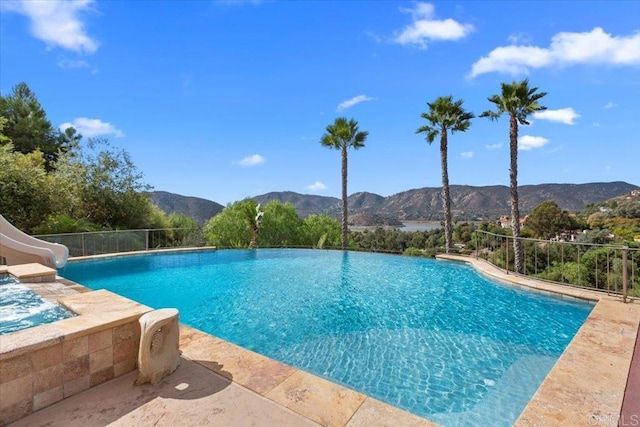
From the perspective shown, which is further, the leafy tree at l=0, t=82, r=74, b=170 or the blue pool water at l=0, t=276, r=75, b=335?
the leafy tree at l=0, t=82, r=74, b=170

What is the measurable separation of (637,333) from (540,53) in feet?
29.9

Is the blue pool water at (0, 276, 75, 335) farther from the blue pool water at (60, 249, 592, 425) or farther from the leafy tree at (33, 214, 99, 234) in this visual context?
the leafy tree at (33, 214, 99, 234)

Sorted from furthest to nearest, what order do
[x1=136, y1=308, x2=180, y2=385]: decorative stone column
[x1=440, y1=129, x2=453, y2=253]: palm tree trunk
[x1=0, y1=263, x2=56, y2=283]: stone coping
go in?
[x1=440, y1=129, x2=453, y2=253]: palm tree trunk
[x1=0, y1=263, x2=56, y2=283]: stone coping
[x1=136, y1=308, x2=180, y2=385]: decorative stone column

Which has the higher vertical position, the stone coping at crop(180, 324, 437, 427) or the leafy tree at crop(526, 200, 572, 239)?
the leafy tree at crop(526, 200, 572, 239)

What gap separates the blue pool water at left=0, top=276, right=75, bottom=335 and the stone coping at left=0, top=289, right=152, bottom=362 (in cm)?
31

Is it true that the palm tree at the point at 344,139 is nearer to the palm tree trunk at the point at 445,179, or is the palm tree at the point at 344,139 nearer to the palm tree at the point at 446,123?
the palm tree at the point at 446,123

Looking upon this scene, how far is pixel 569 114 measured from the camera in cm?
1348

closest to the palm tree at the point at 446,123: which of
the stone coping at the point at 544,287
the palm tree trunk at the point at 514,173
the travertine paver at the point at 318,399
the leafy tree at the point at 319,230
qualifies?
the palm tree trunk at the point at 514,173

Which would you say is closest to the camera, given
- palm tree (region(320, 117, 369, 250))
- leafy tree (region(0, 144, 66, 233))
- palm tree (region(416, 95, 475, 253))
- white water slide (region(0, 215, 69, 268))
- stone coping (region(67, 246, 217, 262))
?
white water slide (region(0, 215, 69, 268))

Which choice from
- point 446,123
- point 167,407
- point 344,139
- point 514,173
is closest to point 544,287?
point 167,407

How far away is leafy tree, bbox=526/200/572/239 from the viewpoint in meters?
34.2

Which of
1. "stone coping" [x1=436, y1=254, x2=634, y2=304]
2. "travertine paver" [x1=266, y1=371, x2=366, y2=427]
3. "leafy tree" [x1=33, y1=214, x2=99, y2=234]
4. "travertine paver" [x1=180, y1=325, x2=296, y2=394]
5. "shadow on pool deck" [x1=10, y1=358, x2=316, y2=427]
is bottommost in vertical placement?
"stone coping" [x1=436, y1=254, x2=634, y2=304]

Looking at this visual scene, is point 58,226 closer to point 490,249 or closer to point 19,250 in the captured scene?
point 19,250

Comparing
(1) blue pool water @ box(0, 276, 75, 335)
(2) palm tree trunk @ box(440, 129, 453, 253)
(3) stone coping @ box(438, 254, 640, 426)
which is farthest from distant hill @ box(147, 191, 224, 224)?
(3) stone coping @ box(438, 254, 640, 426)
